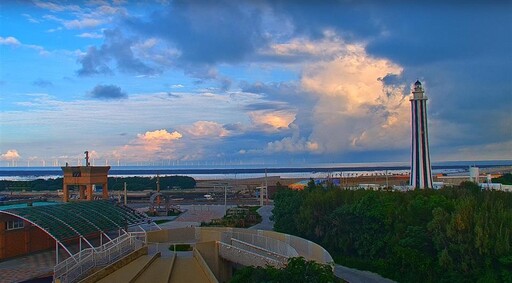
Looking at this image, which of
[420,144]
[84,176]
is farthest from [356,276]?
[84,176]

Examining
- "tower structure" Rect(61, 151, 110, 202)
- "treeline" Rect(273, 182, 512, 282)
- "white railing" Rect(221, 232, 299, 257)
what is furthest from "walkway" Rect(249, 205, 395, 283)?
"tower structure" Rect(61, 151, 110, 202)

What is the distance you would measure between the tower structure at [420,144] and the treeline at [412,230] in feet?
20.3

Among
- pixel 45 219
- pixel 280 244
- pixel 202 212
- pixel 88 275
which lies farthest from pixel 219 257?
pixel 202 212

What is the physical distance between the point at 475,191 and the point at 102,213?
19978mm

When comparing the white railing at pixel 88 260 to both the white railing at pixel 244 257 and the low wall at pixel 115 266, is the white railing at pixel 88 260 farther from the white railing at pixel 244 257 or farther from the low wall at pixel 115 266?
the white railing at pixel 244 257

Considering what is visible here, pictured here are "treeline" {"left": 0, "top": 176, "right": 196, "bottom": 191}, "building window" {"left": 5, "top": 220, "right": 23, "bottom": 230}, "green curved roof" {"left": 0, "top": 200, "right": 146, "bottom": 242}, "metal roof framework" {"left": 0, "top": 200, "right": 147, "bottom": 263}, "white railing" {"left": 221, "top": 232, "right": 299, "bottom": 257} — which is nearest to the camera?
"white railing" {"left": 221, "top": 232, "right": 299, "bottom": 257}

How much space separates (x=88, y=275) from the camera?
59.2 ft

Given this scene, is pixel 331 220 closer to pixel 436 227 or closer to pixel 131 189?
pixel 436 227

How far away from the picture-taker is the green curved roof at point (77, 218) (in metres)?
20.0

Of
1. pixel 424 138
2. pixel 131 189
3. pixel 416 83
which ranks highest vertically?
pixel 416 83

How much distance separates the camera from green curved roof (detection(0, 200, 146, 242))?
2004cm

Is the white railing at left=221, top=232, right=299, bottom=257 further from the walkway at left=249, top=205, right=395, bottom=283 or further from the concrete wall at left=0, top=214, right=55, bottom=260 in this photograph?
the concrete wall at left=0, top=214, right=55, bottom=260

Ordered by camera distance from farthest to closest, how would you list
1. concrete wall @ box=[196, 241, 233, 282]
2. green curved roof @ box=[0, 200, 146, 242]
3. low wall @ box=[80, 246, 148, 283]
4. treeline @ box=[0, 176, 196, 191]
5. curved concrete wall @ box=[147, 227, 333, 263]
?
1. treeline @ box=[0, 176, 196, 191]
2. curved concrete wall @ box=[147, 227, 333, 263]
3. concrete wall @ box=[196, 241, 233, 282]
4. green curved roof @ box=[0, 200, 146, 242]
5. low wall @ box=[80, 246, 148, 283]

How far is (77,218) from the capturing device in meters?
21.9
